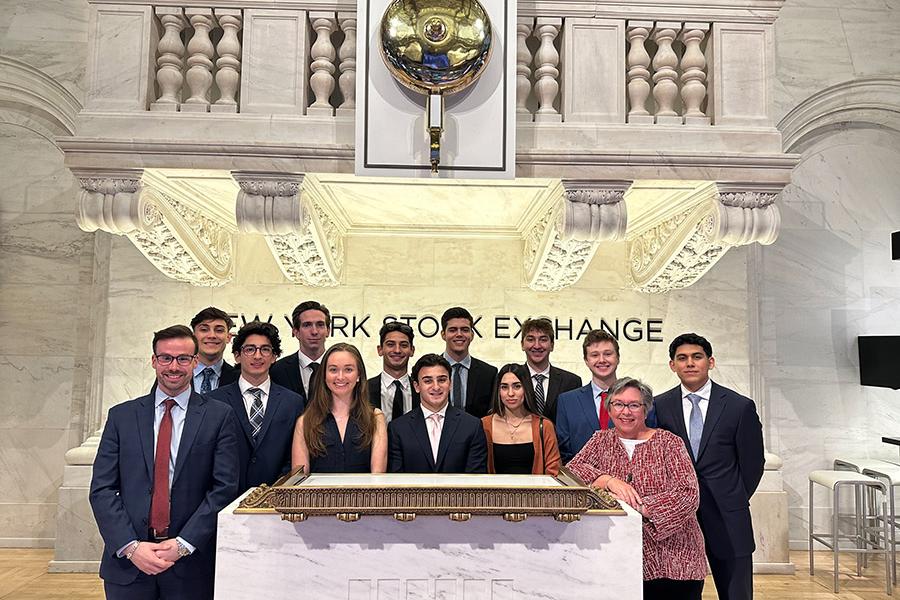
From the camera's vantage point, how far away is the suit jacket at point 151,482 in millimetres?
3348

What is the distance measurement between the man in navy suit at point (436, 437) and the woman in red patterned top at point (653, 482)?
496 millimetres

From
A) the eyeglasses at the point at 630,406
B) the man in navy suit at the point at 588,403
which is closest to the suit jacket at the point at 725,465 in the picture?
the man in navy suit at the point at 588,403

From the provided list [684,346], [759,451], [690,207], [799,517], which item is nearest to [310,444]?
[684,346]

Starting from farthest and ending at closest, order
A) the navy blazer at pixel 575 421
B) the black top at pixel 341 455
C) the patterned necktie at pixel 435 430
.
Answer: the navy blazer at pixel 575 421 → the patterned necktie at pixel 435 430 → the black top at pixel 341 455

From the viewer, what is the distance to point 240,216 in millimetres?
4621

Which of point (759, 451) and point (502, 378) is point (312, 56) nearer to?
point (502, 378)

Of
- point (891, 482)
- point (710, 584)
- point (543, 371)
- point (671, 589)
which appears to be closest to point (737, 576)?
point (671, 589)

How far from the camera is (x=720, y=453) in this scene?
4035 millimetres

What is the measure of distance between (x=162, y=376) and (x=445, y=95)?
2.21m

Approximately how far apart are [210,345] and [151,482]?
1.40 meters

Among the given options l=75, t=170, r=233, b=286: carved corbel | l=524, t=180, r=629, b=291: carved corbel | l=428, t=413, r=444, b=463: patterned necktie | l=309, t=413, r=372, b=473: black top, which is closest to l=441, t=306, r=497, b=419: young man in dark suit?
l=524, t=180, r=629, b=291: carved corbel

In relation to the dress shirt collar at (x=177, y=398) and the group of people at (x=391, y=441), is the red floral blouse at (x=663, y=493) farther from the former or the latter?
the dress shirt collar at (x=177, y=398)

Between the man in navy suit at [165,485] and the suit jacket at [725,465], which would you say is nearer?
the man in navy suit at [165,485]

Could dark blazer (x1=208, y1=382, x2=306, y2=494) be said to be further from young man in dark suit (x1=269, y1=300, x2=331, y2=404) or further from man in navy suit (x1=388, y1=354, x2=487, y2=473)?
young man in dark suit (x1=269, y1=300, x2=331, y2=404)
